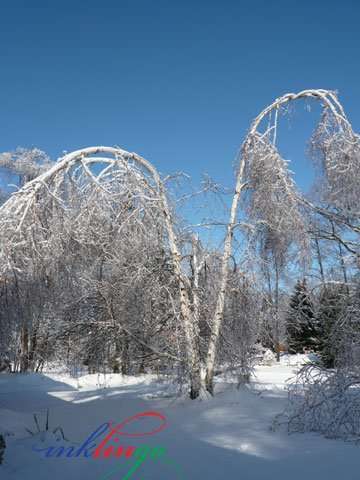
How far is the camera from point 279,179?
8391mm

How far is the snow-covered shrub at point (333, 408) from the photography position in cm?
555

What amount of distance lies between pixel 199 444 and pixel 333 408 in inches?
65.9

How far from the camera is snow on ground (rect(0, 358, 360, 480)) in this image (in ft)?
14.5

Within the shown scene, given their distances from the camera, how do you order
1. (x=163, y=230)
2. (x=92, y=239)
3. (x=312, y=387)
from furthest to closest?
1. (x=163, y=230)
2. (x=92, y=239)
3. (x=312, y=387)

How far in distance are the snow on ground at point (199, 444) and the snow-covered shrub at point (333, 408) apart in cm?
21

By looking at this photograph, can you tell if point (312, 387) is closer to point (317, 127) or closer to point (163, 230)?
point (163, 230)

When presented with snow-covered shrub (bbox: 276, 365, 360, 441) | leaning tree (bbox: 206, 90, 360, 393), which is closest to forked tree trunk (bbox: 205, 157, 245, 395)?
leaning tree (bbox: 206, 90, 360, 393)

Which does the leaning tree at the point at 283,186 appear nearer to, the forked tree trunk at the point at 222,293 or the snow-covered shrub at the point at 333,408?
the forked tree trunk at the point at 222,293

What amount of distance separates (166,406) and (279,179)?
4403 mm

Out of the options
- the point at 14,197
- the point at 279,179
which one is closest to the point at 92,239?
the point at 14,197

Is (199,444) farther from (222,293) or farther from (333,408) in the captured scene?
(222,293)

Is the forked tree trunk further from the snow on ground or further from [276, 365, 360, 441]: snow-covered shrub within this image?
[276, 365, 360, 441]: snow-covered shrub

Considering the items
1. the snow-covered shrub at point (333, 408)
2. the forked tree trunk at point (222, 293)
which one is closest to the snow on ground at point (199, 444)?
the snow-covered shrub at point (333, 408)

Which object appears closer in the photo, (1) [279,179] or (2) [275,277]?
(1) [279,179]
